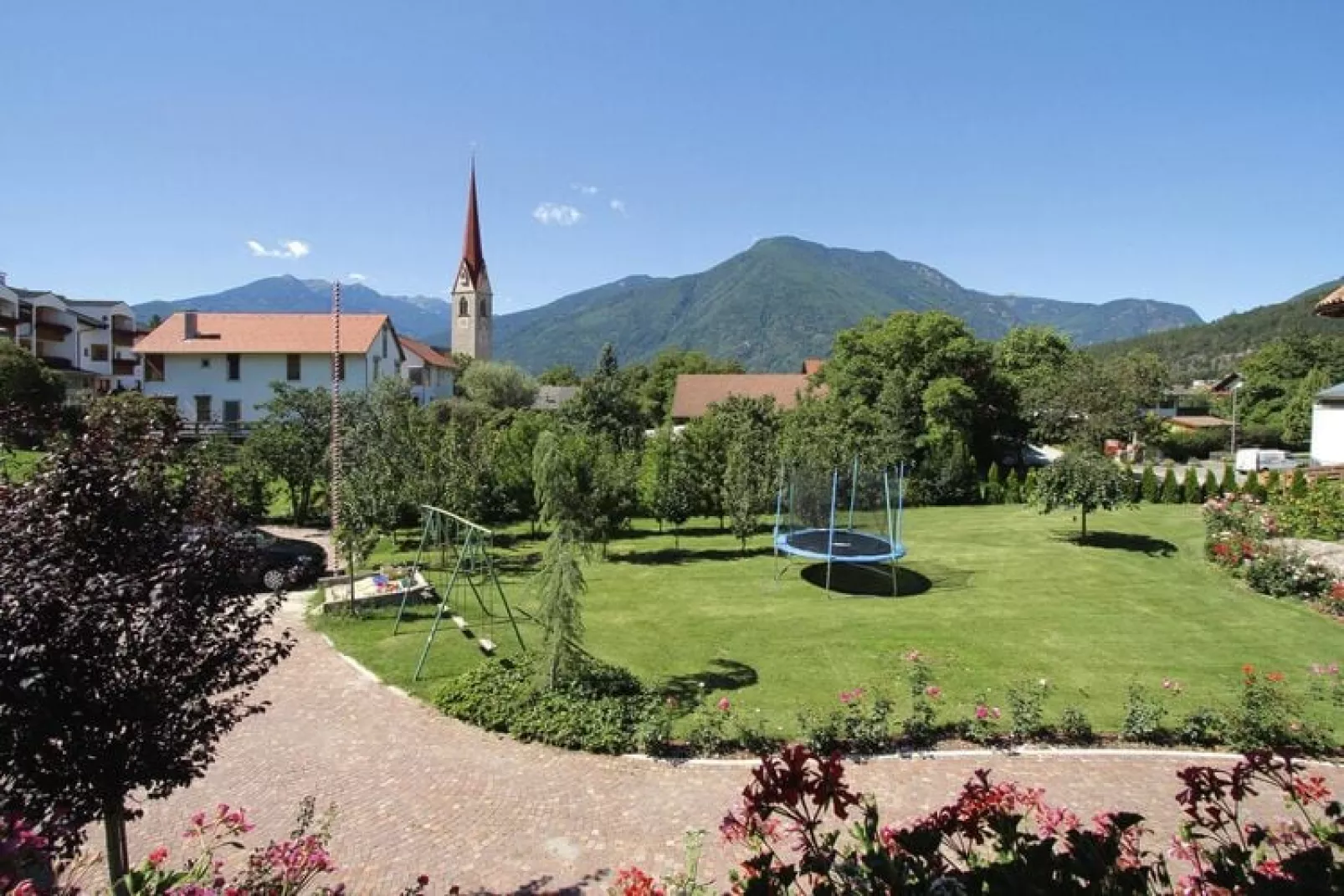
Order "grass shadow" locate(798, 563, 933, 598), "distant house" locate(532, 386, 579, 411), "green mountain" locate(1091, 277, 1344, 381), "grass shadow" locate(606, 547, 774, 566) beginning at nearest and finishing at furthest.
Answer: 1. "grass shadow" locate(798, 563, 933, 598)
2. "grass shadow" locate(606, 547, 774, 566)
3. "distant house" locate(532, 386, 579, 411)
4. "green mountain" locate(1091, 277, 1344, 381)

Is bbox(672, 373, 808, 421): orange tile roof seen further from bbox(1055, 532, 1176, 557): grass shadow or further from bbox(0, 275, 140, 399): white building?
bbox(0, 275, 140, 399): white building

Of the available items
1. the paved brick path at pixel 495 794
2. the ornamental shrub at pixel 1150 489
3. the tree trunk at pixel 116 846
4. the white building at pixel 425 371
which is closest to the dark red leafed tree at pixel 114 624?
the tree trunk at pixel 116 846

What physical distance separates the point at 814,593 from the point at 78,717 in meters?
13.6

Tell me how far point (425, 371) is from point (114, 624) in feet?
178

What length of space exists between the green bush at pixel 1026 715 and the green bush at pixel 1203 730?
146 cm

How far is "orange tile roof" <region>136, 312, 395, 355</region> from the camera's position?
40750 millimetres

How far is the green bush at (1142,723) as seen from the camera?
8.66m

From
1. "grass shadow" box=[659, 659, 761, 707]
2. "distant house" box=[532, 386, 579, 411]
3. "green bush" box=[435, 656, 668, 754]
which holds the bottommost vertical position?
"grass shadow" box=[659, 659, 761, 707]

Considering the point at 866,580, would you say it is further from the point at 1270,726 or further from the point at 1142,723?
the point at 1270,726

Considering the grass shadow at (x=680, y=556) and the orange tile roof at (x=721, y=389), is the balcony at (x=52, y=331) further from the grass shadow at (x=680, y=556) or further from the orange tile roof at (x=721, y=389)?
the grass shadow at (x=680, y=556)

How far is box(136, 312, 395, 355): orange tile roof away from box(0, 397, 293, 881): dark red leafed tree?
39.2 metres

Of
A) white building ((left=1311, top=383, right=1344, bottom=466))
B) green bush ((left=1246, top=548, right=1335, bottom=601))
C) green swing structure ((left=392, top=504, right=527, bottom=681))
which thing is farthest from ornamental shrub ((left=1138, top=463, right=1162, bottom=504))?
green swing structure ((left=392, top=504, right=527, bottom=681))

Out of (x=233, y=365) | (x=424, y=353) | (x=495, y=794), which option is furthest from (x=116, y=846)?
(x=424, y=353)

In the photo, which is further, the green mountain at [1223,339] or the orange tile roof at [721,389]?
the green mountain at [1223,339]
